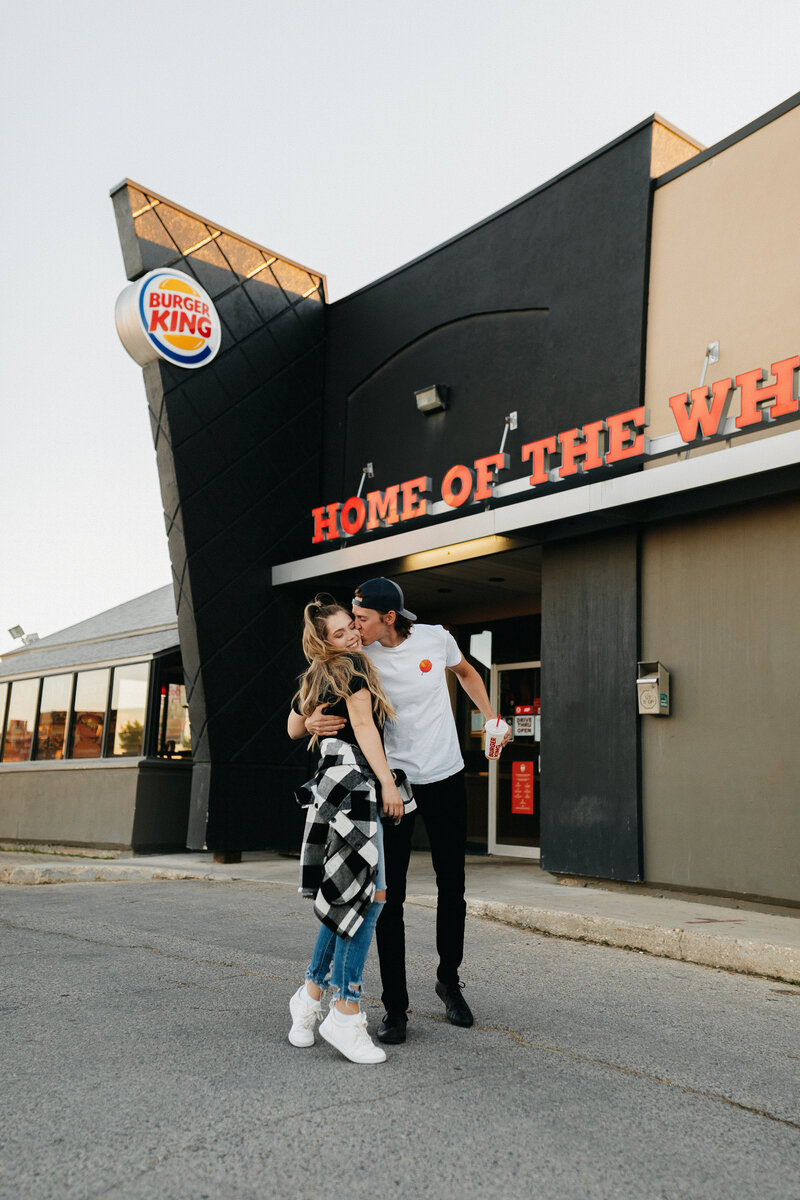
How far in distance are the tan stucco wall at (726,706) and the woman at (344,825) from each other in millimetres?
4740

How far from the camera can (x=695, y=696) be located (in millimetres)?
8055

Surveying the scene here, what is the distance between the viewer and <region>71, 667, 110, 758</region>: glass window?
13938 mm

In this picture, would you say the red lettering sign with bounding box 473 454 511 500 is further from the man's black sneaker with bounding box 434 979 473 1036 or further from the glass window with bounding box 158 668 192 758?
the man's black sneaker with bounding box 434 979 473 1036

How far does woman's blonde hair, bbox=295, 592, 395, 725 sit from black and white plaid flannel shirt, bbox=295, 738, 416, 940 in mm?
186

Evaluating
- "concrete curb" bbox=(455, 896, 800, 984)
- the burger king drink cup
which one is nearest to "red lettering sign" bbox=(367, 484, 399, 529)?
"concrete curb" bbox=(455, 896, 800, 984)

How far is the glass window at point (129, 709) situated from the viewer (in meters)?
13.2

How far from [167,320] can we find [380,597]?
806 centimetres

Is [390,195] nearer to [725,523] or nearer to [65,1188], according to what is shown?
[725,523]

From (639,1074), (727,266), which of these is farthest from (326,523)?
(639,1074)

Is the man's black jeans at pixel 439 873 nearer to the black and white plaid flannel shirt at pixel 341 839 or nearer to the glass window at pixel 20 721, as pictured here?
the black and white plaid flannel shirt at pixel 341 839

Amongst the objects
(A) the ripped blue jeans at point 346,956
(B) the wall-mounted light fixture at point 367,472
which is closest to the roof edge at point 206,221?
(B) the wall-mounted light fixture at point 367,472

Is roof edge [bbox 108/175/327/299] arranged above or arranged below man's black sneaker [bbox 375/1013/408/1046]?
above

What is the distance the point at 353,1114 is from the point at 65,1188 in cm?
86

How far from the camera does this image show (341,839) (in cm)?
351
